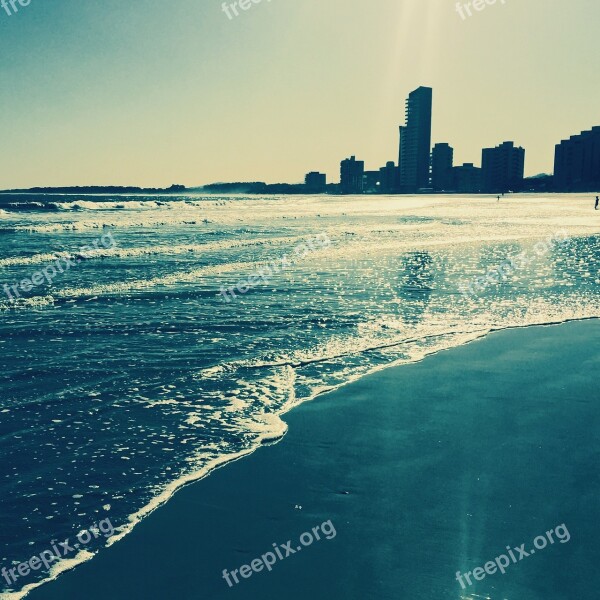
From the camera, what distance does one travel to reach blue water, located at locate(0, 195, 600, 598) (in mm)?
4922

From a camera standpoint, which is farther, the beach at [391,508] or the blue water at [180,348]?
the blue water at [180,348]

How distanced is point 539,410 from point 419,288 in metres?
9.00

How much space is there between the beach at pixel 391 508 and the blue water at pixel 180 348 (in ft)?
1.28

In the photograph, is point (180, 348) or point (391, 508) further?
point (180, 348)

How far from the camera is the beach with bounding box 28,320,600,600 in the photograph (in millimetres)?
3584

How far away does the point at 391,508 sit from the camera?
14.5 feet

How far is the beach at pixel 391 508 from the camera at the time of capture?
141 inches

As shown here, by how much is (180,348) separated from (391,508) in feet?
18.3

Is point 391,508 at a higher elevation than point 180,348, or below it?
below

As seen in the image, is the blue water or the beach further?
the blue water

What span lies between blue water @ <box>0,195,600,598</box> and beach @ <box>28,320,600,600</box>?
39cm

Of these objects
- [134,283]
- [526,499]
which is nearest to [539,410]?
[526,499]

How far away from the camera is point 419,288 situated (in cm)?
1538

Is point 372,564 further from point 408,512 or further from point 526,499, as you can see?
point 526,499
